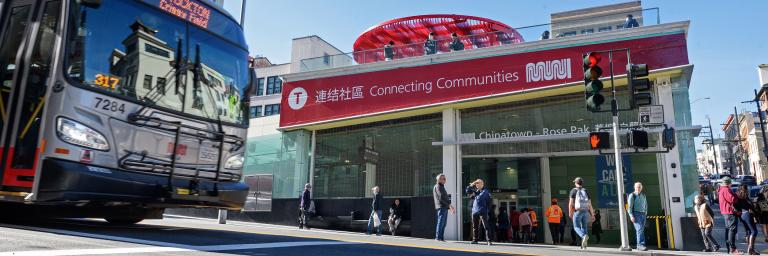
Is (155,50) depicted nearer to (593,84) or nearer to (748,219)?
(593,84)

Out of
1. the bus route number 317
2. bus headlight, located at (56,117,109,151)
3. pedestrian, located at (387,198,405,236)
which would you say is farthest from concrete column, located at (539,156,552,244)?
bus headlight, located at (56,117,109,151)

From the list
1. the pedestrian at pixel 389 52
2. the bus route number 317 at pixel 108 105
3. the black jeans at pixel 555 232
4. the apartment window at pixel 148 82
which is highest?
the pedestrian at pixel 389 52

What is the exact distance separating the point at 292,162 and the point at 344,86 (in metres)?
3.46

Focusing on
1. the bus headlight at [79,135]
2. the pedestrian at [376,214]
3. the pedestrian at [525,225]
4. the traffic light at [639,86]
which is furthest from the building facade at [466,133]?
the bus headlight at [79,135]

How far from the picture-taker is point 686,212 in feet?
41.4

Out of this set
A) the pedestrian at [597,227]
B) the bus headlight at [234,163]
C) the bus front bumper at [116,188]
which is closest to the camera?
the bus front bumper at [116,188]

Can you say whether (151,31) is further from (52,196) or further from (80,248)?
(80,248)

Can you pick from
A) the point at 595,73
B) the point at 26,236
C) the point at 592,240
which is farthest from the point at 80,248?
the point at 592,240

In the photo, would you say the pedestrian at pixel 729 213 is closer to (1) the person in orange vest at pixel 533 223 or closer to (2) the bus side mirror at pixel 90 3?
(1) the person in orange vest at pixel 533 223

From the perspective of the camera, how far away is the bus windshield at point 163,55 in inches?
252

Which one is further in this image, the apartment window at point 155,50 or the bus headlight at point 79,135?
the apartment window at point 155,50

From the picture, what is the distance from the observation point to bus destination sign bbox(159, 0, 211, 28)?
24.6ft

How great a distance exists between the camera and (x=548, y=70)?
14.2 m

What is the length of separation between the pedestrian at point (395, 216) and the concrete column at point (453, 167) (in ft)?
4.79
